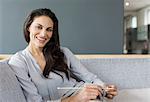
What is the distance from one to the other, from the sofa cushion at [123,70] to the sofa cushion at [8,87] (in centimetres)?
74

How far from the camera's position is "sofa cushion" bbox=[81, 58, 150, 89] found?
1664 mm

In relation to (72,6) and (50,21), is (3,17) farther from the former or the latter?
(50,21)

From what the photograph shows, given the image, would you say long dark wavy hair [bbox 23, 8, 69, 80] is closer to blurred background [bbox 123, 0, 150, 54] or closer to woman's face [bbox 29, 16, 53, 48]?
woman's face [bbox 29, 16, 53, 48]

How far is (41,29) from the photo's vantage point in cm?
127

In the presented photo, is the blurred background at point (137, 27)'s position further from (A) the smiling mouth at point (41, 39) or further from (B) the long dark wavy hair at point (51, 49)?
(A) the smiling mouth at point (41, 39)

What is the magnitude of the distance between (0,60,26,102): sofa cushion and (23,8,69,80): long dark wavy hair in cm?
25

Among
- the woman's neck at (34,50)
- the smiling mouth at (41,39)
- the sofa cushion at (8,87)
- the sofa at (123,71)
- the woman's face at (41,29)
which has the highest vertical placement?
the woman's face at (41,29)

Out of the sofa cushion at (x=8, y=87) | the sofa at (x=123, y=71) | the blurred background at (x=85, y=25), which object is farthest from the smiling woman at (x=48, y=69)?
the blurred background at (x=85, y=25)

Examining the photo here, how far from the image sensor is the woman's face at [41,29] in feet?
4.14

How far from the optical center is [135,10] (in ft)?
28.3

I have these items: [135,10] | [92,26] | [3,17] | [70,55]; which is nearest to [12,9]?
[3,17]

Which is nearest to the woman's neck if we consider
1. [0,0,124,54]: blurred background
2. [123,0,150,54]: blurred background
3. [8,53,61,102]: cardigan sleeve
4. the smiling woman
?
the smiling woman

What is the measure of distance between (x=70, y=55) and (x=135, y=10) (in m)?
7.64

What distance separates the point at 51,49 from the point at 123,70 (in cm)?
57
